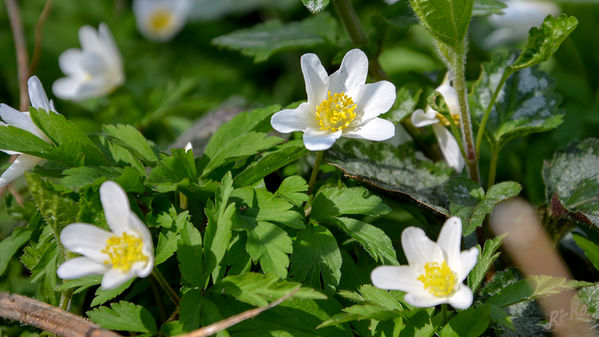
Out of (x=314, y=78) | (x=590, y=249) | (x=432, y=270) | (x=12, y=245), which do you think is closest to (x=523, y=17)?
(x=590, y=249)

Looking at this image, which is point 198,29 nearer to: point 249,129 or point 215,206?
point 249,129

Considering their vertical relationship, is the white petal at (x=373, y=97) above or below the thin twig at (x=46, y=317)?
above

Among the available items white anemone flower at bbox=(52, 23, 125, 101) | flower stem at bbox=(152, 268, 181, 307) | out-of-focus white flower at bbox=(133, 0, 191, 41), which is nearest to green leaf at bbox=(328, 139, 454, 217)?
flower stem at bbox=(152, 268, 181, 307)

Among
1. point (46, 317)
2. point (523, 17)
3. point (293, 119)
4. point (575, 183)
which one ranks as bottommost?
point (523, 17)

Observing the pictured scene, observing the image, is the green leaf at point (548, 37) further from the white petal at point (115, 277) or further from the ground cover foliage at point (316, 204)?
the white petal at point (115, 277)

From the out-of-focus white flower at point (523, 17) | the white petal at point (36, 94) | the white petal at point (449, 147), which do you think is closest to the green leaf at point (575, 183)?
the white petal at point (449, 147)

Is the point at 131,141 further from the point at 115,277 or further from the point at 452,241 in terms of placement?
the point at 452,241

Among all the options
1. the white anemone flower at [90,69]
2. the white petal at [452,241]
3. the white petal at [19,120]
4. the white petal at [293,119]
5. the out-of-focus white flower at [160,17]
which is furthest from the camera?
the out-of-focus white flower at [160,17]
